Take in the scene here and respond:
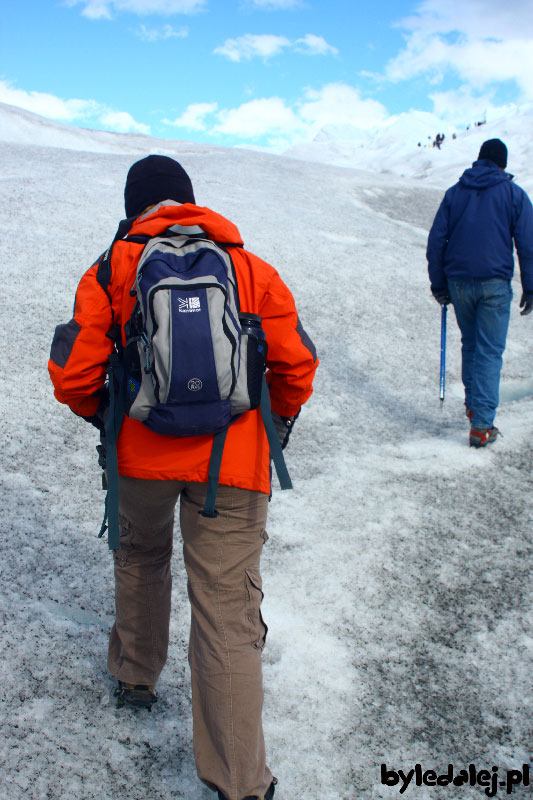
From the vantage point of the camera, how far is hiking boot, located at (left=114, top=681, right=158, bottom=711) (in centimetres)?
232

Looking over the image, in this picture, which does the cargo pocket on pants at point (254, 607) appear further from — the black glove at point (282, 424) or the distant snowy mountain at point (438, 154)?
the distant snowy mountain at point (438, 154)

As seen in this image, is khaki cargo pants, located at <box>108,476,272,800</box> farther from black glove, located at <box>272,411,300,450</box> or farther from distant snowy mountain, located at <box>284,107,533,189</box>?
distant snowy mountain, located at <box>284,107,533,189</box>

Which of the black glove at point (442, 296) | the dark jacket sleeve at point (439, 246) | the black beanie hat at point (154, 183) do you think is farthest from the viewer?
the black glove at point (442, 296)

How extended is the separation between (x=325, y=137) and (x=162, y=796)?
114692 millimetres

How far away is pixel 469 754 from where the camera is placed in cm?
226

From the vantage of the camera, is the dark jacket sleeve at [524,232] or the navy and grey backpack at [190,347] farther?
the dark jacket sleeve at [524,232]

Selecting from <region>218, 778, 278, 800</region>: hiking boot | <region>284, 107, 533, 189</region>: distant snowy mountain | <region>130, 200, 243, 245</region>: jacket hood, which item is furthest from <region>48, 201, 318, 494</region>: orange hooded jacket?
<region>284, 107, 533, 189</region>: distant snowy mountain

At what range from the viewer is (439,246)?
496 centimetres

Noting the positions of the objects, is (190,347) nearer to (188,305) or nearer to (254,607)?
(188,305)

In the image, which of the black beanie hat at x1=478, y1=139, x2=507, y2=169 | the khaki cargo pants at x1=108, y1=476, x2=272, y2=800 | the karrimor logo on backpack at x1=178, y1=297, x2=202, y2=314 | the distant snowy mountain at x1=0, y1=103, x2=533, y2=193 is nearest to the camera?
the karrimor logo on backpack at x1=178, y1=297, x2=202, y2=314

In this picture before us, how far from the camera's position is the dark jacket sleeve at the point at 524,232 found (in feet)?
15.4

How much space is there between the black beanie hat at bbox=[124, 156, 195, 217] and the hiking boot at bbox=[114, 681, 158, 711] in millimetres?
1739

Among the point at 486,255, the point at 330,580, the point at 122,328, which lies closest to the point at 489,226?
the point at 486,255

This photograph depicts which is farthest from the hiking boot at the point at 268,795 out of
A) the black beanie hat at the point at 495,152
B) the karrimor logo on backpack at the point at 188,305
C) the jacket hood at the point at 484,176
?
the black beanie hat at the point at 495,152
